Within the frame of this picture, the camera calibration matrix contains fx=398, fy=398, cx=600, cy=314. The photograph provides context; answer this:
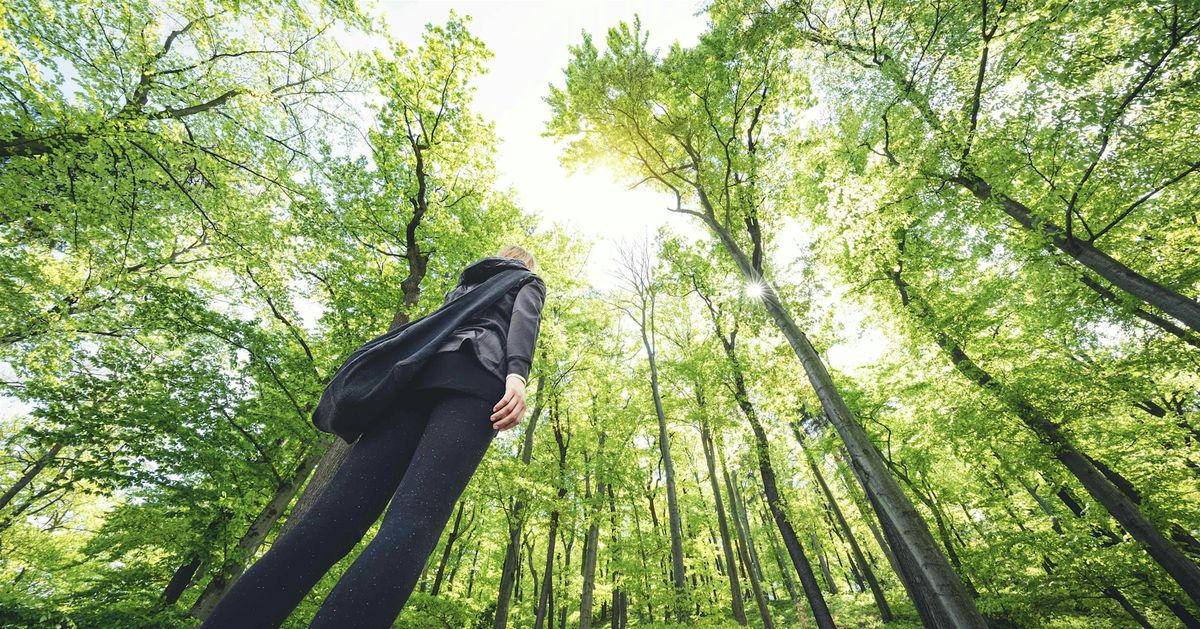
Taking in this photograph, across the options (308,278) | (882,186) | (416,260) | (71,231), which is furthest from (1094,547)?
(71,231)

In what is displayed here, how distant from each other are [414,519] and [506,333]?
2.47ft

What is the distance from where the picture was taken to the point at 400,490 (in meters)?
1.18

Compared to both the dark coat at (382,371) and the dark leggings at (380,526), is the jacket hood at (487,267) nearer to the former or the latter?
the dark coat at (382,371)

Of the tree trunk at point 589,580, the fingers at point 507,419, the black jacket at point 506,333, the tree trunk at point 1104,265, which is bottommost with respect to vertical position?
the fingers at point 507,419

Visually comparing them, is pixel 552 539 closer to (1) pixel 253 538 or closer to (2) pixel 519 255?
(1) pixel 253 538

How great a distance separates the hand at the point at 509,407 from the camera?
4.52ft

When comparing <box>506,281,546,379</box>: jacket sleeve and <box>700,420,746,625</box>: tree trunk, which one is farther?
<box>700,420,746,625</box>: tree trunk

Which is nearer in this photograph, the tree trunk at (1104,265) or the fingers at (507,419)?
the fingers at (507,419)

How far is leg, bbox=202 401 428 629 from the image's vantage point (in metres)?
1.03

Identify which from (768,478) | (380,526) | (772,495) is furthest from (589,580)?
(380,526)

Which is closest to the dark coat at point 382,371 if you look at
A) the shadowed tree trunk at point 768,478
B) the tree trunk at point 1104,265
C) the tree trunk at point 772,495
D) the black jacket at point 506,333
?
the black jacket at point 506,333

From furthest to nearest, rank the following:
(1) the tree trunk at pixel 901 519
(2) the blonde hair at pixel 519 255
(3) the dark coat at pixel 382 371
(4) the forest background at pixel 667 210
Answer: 1. (4) the forest background at pixel 667 210
2. (1) the tree trunk at pixel 901 519
3. (2) the blonde hair at pixel 519 255
4. (3) the dark coat at pixel 382 371

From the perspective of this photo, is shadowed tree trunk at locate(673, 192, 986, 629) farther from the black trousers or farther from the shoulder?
the black trousers

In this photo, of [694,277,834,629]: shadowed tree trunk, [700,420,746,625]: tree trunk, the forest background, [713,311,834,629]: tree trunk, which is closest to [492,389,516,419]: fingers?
the forest background
